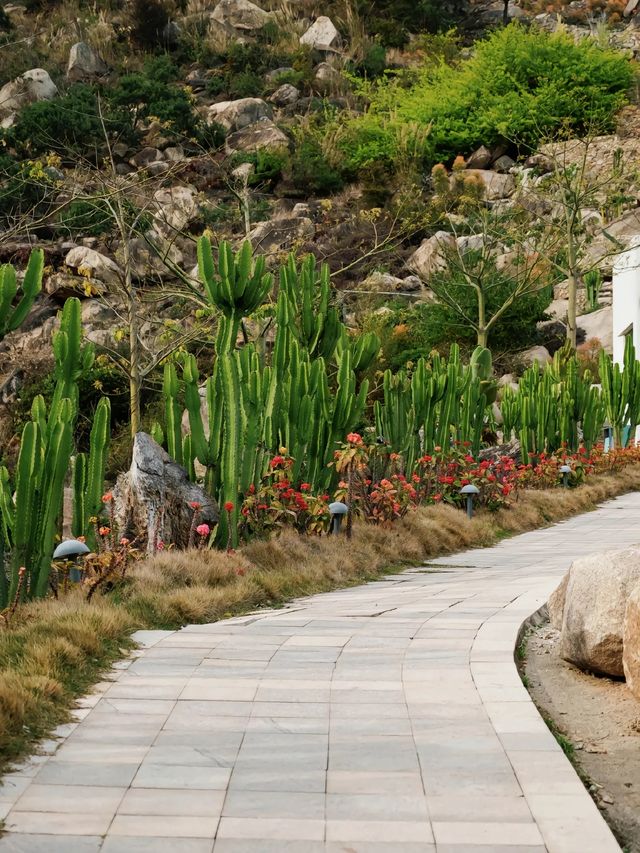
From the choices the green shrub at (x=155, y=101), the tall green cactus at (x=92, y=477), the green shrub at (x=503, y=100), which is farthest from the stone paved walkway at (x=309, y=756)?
the green shrub at (x=503, y=100)

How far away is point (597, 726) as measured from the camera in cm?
417

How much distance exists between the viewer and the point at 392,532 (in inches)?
408

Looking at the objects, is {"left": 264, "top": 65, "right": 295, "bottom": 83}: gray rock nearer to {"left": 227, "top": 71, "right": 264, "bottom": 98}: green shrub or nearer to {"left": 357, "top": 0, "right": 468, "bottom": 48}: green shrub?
{"left": 227, "top": 71, "right": 264, "bottom": 98}: green shrub

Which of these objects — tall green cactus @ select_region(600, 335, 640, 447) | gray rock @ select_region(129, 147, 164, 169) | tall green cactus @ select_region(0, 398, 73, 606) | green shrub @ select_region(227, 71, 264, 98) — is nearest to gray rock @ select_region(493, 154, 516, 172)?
green shrub @ select_region(227, 71, 264, 98)

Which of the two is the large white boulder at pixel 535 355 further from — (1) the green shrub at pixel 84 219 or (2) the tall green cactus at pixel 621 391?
(1) the green shrub at pixel 84 219

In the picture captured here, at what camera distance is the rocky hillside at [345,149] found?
23.9 m

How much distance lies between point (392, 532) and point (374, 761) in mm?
6930

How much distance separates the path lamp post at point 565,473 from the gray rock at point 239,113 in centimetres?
2324

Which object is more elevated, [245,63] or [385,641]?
[245,63]

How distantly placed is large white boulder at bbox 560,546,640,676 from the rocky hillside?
12.6 meters

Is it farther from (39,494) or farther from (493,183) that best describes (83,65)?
(39,494)

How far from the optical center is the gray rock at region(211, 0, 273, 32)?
143 feet

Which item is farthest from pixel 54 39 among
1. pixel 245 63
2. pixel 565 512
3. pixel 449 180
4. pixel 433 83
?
pixel 565 512

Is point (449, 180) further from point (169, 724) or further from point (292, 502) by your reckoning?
point (169, 724)
